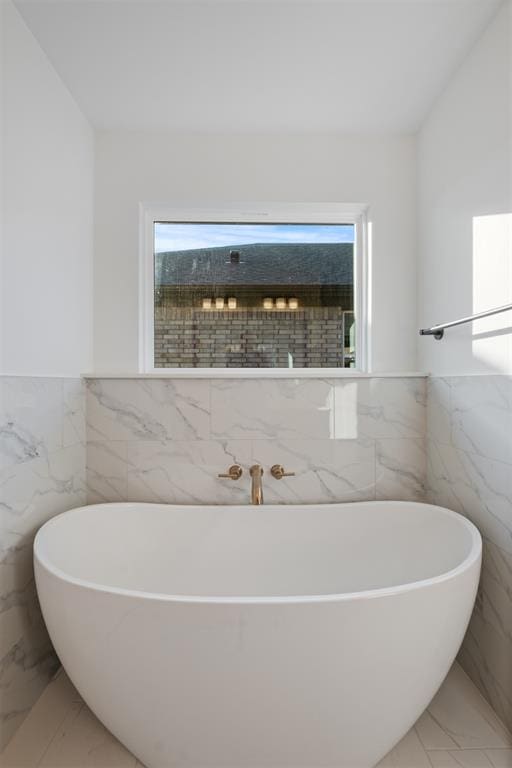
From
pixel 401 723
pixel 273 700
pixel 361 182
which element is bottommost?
pixel 401 723

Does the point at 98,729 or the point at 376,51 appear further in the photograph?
the point at 376,51

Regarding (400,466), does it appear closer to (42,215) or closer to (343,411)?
(343,411)

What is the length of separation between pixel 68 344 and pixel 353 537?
1523 mm

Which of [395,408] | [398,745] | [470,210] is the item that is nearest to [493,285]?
[470,210]

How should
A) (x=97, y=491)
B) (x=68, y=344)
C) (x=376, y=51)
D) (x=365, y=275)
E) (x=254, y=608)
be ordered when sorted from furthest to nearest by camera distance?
(x=365, y=275) → (x=97, y=491) → (x=68, y=344) → (x=376, y=51) → (x=254, y=608)

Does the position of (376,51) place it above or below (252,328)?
above

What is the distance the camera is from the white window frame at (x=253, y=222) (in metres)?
2.16

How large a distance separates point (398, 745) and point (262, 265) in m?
2.05

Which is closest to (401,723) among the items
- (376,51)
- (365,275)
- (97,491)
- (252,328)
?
(97,491)

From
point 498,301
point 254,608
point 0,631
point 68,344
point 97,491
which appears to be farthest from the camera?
point 97,491

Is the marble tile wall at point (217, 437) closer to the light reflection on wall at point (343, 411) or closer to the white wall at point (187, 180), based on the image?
the light reflection on wall at point (343, 411)

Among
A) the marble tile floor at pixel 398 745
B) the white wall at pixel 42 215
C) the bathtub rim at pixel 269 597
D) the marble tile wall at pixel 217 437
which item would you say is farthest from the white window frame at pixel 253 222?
the marble tile floor at pixel 398 745

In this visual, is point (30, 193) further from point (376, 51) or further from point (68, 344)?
point (376, 51)

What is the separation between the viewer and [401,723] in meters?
1.19
